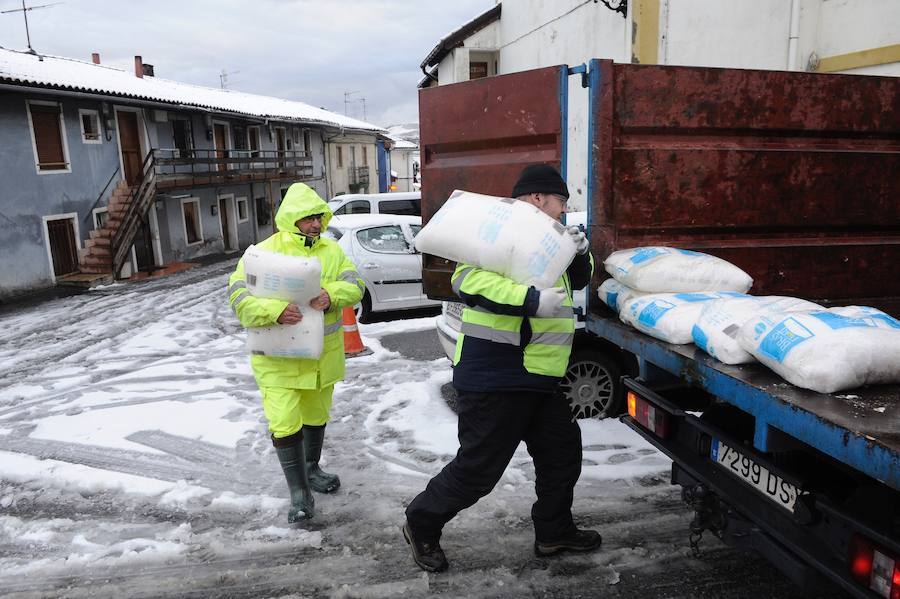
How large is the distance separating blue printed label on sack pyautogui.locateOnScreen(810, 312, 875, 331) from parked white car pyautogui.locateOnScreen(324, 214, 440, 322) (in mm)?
6776

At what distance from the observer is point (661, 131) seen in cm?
357

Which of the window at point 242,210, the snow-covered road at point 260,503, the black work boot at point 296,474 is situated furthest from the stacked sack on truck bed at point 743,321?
the window at point 242,210

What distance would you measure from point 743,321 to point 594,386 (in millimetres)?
2407

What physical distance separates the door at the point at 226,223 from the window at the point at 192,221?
193cm

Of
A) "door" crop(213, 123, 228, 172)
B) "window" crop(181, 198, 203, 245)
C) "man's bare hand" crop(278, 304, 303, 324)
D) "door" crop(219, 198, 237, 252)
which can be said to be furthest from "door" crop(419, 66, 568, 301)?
"door" crop(219, 198, 237, 252)

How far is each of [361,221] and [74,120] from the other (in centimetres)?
1107

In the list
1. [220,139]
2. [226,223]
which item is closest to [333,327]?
[226,223]

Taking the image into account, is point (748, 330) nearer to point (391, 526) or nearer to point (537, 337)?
point (537, 337)

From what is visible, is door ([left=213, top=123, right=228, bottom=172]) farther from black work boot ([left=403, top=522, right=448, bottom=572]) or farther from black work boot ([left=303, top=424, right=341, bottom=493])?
black work boot ([left=403, top=522, right=448, bottom=572])

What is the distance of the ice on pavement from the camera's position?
342 centimetres

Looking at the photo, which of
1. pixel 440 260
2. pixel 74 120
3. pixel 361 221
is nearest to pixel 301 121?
pixel 74 120

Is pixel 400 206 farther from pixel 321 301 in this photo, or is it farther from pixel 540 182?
pixel 540 182

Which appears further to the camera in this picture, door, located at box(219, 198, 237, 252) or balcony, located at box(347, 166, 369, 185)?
balcony, located at box(347, 166, 369, 185)

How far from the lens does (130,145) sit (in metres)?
18.6
